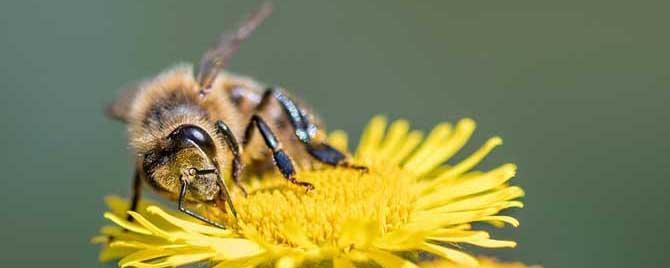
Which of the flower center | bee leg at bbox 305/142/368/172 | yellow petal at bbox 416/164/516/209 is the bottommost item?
the flower center

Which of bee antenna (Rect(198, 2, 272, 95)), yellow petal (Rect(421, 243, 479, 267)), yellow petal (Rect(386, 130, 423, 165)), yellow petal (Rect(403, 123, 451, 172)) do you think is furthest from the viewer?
yellow petal (Rect(386, 130, 423, 165))

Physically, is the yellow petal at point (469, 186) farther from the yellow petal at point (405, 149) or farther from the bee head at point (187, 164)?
the bee head at point (187, 164)

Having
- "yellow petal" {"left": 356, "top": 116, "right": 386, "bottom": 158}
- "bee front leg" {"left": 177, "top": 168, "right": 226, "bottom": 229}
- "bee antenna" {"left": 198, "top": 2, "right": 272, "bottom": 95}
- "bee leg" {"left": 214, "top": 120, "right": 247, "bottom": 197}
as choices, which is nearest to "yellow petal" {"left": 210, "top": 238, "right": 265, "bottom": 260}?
"bee front leg" {"left": 177, "top": 168, "right": 226, "bottom": 229}

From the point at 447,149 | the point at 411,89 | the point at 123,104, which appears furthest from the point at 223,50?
the point at 411,89

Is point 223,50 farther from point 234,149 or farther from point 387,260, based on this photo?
point 387,260

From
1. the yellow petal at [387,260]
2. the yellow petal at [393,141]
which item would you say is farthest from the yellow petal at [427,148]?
the yellow petal at [387,260]

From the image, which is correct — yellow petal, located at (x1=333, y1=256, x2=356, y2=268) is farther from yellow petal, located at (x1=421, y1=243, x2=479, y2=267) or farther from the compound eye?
the compound eye

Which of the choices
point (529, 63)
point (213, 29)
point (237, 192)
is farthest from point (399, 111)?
point (237, 192)
